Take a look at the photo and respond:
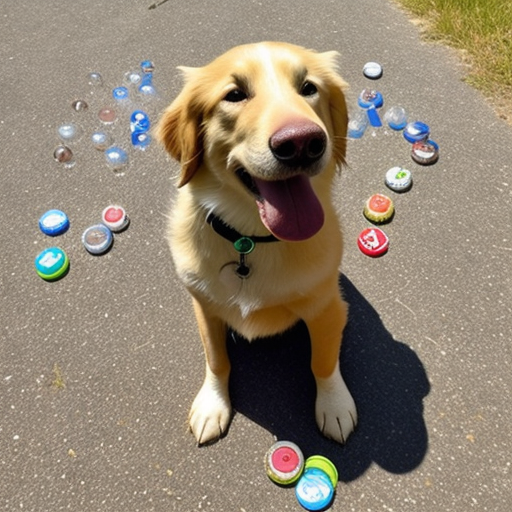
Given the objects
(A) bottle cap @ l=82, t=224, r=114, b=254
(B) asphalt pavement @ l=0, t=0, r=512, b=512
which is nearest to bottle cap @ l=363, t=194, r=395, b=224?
(B) asphalt pavement @ l=0, t=0, r=512, b=512

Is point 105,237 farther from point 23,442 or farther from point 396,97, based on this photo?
point 396,97

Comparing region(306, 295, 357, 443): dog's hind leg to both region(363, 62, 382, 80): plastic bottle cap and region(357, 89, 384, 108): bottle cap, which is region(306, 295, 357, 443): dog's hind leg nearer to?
region(357, 89, 384, 108): bottle cap

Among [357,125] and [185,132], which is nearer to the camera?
[185,132]

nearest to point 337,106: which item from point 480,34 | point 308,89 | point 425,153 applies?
point 308,89

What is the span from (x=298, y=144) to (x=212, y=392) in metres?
1.19

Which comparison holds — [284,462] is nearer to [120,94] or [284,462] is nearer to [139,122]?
[139,122]

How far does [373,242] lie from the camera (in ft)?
8.71

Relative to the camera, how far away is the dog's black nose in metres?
1.40

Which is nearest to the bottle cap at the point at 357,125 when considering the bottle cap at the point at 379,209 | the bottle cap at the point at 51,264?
the bottle cap at the point at 379,209

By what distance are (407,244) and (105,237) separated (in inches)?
61.6

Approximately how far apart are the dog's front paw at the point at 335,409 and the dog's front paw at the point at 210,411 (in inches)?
15.1

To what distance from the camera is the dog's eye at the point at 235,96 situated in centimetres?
162

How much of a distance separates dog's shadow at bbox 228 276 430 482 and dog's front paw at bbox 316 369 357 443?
5 cm

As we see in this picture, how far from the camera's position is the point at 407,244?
106 inches
